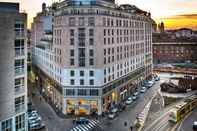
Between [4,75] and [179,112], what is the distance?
50764 millimetres

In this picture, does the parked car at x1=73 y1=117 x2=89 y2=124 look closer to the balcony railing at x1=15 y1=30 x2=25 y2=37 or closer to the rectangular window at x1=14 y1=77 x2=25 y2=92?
the rectangular window at x1=14 y1=77 x2=25 y2=92

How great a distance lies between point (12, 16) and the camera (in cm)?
4294

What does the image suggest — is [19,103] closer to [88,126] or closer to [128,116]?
[88,126]

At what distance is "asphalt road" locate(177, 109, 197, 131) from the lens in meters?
65.7

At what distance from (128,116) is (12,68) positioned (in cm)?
4336

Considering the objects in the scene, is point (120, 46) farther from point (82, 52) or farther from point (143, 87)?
point (143, 87)

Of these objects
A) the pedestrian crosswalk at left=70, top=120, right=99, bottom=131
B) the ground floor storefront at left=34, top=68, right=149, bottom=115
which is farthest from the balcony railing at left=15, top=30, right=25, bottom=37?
the ground floor storefront at left=34, top=68, right=149, bottom=115

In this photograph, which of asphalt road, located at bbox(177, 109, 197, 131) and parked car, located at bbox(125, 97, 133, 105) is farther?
parked car, located at bbox(125, 97, 133, 105)

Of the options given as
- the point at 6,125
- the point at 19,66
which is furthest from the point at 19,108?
the point at 19,66

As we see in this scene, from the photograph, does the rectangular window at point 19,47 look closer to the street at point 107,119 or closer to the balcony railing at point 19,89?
the balcony railing at point 19,89

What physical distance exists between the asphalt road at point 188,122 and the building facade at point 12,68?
4163 cm

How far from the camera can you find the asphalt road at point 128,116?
67750 millimetres

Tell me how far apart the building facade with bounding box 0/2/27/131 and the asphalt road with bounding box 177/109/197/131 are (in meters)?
41.6

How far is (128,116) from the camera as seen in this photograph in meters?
76.0
